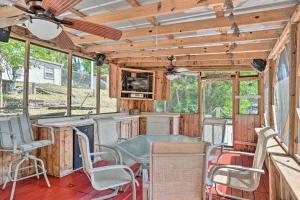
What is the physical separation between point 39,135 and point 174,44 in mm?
2893

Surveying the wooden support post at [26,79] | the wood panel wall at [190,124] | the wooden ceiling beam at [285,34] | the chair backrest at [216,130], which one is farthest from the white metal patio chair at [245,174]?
the wood panel wall at [190,124]

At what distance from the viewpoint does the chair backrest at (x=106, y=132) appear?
3.34m

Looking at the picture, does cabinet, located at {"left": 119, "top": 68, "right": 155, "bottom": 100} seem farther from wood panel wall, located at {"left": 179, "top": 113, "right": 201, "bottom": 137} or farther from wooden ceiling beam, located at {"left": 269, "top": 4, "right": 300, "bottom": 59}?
Answer: wooden ceiling beam, located at {"left": 269, "top": 4, "right": 300, "bottom": 59}

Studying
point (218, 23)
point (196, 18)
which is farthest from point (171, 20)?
point (218, 23)

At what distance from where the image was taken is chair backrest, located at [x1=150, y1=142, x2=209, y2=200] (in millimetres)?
1679

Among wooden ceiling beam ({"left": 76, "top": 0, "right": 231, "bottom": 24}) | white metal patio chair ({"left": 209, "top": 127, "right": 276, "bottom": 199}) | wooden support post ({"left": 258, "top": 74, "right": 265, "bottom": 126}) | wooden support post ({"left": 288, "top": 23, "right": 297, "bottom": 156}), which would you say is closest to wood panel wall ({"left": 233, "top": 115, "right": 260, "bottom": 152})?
wooden support post ({"left": 258, "top": 74, "right": 265, "bottom": 126})

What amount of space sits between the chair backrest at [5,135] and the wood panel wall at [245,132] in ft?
17.4

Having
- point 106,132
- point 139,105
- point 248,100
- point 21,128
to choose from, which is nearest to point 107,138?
point 106,132

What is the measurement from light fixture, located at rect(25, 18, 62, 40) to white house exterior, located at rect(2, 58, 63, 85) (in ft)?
6.91

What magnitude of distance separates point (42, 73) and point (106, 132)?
178cm

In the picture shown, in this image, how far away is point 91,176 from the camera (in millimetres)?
2176

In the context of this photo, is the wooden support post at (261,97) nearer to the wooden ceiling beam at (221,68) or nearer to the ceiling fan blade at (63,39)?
the wooden ceiling beam at (221,68)

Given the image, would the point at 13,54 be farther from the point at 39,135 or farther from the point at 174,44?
the point at 174,44

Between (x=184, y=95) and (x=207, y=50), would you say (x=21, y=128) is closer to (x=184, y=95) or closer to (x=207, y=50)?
(x=207, y=50)
